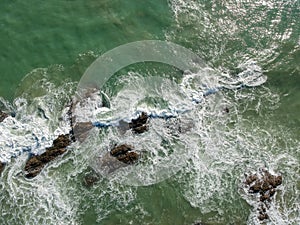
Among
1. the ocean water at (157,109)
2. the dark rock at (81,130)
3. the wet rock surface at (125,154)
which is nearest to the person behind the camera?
the ocean water at (157,109)

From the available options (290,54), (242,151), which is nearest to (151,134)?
(242,151)

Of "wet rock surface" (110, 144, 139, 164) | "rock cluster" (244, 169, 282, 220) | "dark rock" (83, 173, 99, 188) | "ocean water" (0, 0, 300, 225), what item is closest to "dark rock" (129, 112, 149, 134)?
"ocean water" (0, 0, 300, 225)

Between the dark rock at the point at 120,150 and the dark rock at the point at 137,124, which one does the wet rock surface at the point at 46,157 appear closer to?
the dark rock at the point at 120,150

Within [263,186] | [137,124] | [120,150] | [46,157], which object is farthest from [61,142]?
[263,186]

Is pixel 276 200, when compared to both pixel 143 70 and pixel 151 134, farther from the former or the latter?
pixel 143 70

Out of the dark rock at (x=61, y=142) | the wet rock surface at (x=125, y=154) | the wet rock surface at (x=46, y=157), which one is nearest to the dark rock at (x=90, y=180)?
the wet rock surface at (x=125, y=154)

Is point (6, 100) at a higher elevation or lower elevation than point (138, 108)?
lower
